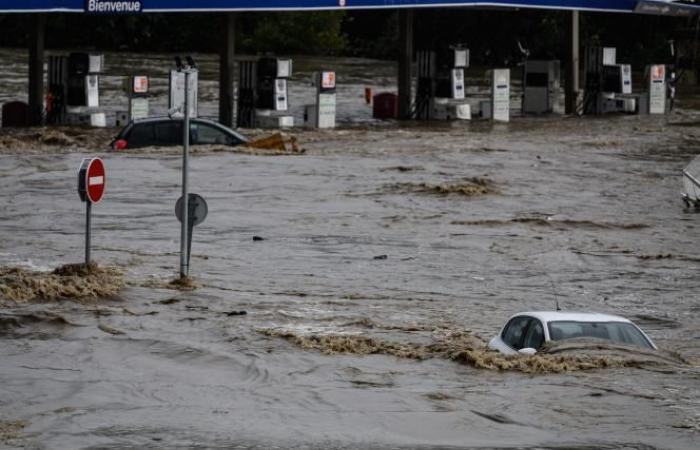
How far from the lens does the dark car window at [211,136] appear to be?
34.8m

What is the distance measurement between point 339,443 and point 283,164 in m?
21.4

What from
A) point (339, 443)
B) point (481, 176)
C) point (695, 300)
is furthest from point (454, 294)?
point (481, 176)

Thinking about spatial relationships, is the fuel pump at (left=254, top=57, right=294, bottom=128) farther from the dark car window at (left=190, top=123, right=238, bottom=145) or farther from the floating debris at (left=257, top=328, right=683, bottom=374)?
the floating debris at (left=257, top=328, right=683, bottom=374)

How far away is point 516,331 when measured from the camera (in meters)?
16.4

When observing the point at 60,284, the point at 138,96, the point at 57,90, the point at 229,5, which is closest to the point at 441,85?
the point at 229,5

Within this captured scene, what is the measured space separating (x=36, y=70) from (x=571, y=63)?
16.5 m

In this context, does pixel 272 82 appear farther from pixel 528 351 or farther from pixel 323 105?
pixel 528 351

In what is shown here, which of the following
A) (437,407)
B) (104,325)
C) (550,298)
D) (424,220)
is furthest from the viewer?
(424,220)

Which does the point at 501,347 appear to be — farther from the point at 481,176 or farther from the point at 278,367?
the point at 481,176

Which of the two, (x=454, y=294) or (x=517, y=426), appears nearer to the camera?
(x=517, y=426)

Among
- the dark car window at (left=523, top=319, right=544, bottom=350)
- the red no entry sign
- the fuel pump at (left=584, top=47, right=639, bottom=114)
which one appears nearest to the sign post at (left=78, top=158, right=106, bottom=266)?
the red no entry sign

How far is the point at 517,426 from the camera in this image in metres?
13.5

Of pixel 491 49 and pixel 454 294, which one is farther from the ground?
pixel 491 49

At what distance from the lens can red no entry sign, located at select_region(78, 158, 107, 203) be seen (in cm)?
1984
